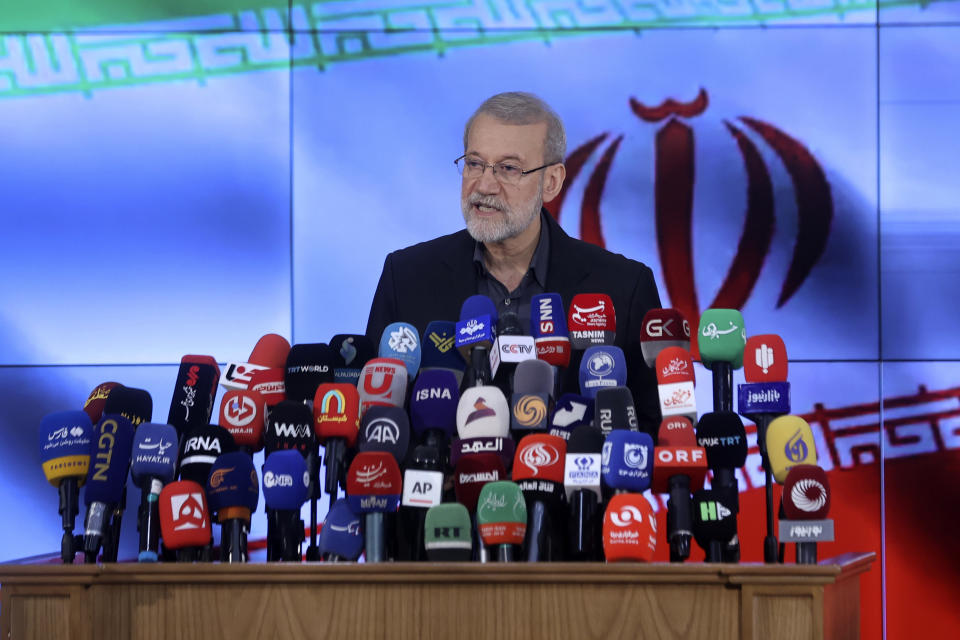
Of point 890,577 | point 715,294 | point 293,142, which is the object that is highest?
point 293,142

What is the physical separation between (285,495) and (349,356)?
407 mm

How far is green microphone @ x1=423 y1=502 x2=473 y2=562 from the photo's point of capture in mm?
1826

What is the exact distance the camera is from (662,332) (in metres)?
2.17

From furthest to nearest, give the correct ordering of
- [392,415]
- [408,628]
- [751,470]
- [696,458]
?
[751,470]
[392,415]
[696,458]
[408,628]

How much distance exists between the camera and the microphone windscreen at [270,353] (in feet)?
7.42

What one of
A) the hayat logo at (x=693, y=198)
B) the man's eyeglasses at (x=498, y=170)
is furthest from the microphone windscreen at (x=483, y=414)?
the hayat logo at (x=693, y=198)

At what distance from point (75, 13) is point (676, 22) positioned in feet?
7.08

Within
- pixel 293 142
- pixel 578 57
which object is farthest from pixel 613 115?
pixel 293 142

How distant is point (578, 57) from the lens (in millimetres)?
4332

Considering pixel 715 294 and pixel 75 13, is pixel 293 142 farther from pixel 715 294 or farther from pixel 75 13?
pixel 715 294

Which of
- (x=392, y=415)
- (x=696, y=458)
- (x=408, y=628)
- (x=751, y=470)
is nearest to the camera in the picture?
(x=408, y=628)

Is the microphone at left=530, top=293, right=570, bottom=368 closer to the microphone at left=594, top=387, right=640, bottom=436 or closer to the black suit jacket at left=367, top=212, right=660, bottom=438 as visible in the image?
the microphone at left=594, top=387, right=640, bottom=436

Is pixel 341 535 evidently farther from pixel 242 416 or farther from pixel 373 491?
pixel 242 416

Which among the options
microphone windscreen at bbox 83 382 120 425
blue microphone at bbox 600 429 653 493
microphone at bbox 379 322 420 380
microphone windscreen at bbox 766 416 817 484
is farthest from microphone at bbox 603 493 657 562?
microphone windscreen at bbox 83 382 120 425
